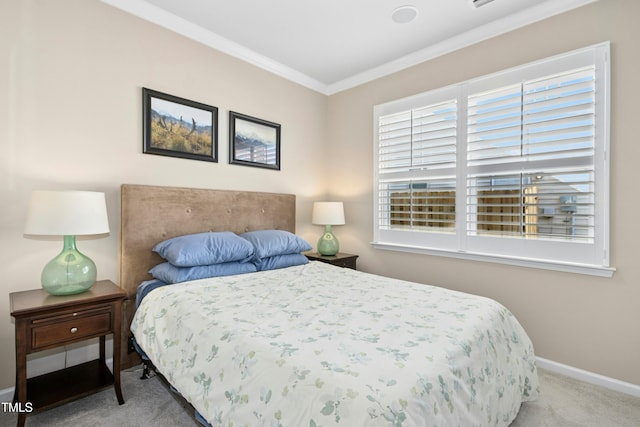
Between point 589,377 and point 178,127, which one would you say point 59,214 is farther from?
point 589,377

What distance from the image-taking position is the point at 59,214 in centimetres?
173

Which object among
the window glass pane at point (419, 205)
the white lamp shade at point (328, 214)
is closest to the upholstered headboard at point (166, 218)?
the white lamp shade at point (328, 214)

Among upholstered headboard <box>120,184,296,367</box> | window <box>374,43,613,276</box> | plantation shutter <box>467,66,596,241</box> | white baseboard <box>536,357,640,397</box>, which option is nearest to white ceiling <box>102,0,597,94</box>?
window <box>374,43,613,276</box>

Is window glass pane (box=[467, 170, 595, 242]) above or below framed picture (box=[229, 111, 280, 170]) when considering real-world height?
below

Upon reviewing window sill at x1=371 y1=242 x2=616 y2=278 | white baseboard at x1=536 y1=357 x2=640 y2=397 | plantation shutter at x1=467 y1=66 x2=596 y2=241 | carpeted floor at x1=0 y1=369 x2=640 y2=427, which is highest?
plantation shutter at x1=467 y1=66 x2=596 y2=241

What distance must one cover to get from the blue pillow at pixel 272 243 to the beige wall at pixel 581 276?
1.23 meters

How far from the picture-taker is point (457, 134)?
288 cm

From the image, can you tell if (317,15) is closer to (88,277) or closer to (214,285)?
(214,285)

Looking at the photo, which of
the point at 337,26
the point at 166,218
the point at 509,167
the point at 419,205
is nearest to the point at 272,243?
the point at 166,218

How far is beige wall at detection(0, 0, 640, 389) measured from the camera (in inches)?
77.5

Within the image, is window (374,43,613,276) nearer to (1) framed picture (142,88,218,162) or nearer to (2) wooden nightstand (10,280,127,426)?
(1) framed picture (142,88,218,162)

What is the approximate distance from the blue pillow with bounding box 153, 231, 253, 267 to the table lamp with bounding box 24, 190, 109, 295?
46 centimetres

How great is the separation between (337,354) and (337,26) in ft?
8.63

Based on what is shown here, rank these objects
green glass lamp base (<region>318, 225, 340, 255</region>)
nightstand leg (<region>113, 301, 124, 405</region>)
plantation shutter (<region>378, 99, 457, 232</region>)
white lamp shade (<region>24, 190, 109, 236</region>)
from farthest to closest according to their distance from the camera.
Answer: green glass lamp base (<region>318, 225, 340, 255</region>) < plantation shutter (<region>378, 99, 457, 232</region>) < nightstand leg (<region>113, 301, 124, 405</region>) < white lamp shade (<region>24, 190, 109, 236</region>)
